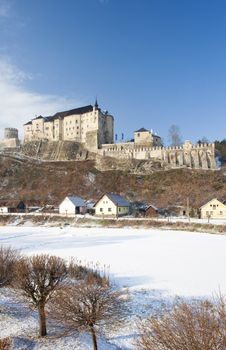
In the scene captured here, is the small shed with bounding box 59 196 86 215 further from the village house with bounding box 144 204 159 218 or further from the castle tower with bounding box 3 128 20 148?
the castle tower with bounding box 3 128 20 148

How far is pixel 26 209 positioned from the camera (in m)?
83.8

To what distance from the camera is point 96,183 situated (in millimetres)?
99688

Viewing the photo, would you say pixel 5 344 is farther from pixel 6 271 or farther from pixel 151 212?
pixel 151 212

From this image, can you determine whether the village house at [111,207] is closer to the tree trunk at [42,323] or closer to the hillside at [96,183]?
the hillside at [96,183]

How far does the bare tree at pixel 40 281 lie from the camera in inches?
600

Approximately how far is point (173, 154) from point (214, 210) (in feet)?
129

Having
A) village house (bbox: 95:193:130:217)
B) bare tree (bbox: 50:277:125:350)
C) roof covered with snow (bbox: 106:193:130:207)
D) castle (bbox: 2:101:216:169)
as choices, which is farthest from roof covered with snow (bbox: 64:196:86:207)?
bare tree (bbox: 50:277:125:350)

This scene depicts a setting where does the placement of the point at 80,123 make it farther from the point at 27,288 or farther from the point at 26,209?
the point at 27,288

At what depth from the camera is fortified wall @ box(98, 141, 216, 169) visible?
3841 inches

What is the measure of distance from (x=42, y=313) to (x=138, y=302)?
6.00 metres

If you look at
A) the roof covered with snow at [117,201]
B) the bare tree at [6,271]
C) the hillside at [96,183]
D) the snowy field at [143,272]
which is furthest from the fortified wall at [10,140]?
the bare tree at [6,271]

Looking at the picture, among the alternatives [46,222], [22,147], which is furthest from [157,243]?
[22,147]

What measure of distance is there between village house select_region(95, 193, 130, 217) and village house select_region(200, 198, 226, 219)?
16431mm

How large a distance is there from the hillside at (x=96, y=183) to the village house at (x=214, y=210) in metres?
8.20
